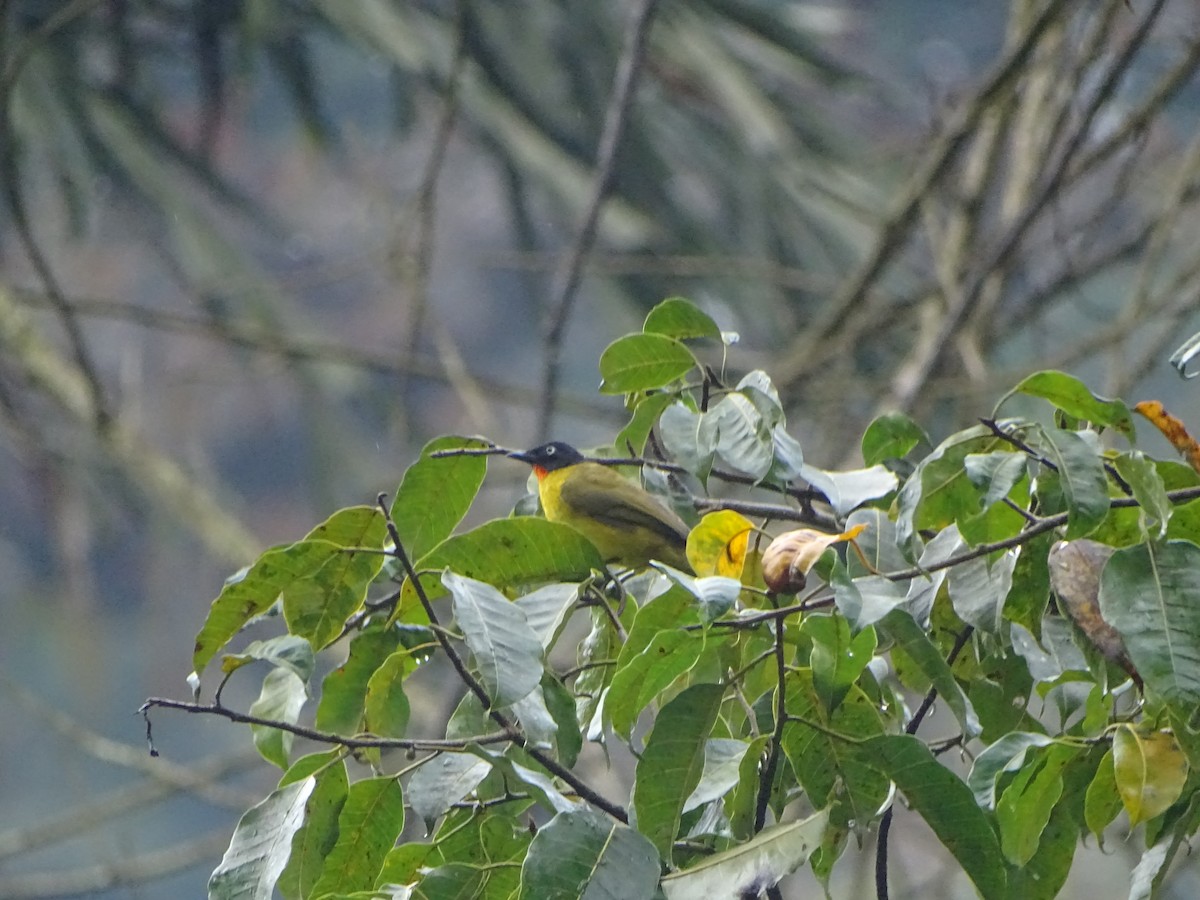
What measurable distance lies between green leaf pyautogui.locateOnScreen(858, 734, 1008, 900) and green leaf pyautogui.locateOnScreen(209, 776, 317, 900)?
448 millimetres

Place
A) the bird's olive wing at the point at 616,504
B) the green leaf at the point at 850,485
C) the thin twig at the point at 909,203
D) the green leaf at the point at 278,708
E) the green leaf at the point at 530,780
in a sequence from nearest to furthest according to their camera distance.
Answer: the green leaf at the point at 530,780 → the green leaf at the point at 278,708 → the green leaf at the point at 850,485 → the bird's olive wing at the point at 616,504 → the thin twig at the point at 909,203

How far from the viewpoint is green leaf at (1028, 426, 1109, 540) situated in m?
1.11

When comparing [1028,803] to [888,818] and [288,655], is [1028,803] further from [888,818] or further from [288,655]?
[288,655]

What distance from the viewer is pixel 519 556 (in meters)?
1.34

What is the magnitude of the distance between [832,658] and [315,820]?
47cm

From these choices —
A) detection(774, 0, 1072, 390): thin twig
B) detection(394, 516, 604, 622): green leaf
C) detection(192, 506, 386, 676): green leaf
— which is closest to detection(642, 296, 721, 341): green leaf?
detection(394, 516, 604, 622): green leaf

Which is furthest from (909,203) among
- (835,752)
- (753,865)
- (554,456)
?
(753,865)

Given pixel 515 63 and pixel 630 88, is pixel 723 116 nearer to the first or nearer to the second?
pixel 515 63

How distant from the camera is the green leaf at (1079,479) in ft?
3.63

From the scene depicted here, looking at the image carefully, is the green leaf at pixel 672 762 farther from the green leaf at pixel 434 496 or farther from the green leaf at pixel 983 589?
the green leaf at pixel 434 496

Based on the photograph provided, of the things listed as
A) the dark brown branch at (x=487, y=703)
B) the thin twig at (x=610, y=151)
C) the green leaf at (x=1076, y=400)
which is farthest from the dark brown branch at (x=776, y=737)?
the thin twig at (x=610, y=151)

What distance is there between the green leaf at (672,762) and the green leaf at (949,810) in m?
0.13

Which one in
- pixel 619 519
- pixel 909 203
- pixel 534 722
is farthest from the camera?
pixel 909 203

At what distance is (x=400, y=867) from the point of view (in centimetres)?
125
